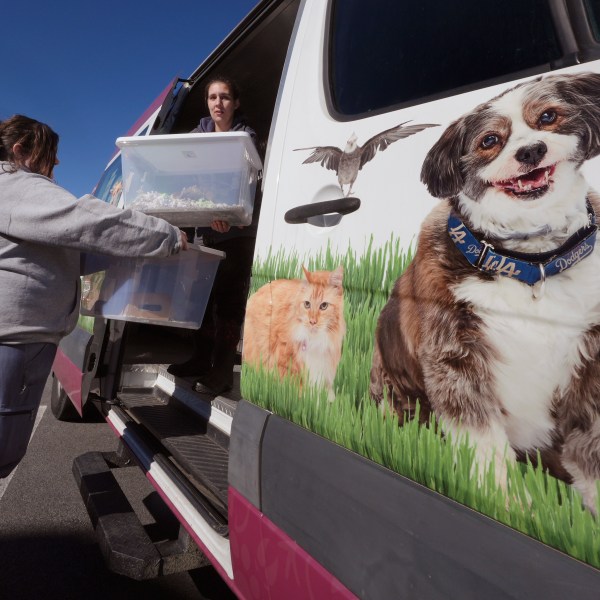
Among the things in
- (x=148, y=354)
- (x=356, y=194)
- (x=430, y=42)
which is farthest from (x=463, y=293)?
(x=148, y=354)

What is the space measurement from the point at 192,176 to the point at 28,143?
0.59 m

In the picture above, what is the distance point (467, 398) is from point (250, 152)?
142 cm

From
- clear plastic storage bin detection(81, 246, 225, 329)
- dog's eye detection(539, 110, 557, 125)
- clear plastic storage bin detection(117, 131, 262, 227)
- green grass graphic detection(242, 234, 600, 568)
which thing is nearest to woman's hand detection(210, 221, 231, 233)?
clear plastic storage bin detection(117, 131, 262, 227)

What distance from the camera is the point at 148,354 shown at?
3207mm

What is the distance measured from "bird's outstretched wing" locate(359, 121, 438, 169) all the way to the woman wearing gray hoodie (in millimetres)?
Result: 785

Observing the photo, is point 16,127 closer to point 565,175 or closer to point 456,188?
point 456,188

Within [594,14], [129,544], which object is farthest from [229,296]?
[594,14]

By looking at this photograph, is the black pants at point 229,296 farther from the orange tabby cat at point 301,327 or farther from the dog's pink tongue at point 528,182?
the dog's pink tongue at point 528,182

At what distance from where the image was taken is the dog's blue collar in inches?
31.8

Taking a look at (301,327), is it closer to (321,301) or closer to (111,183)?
(321,301)

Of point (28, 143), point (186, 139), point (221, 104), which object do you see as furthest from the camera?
point (221, 104)

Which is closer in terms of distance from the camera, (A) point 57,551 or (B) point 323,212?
(B) point 323,212

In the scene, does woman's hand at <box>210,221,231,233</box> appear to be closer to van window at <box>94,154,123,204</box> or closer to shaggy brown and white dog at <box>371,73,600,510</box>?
shaggy brown and white dog at <box>371,73,600,510</box>

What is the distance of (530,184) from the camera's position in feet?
2.94
